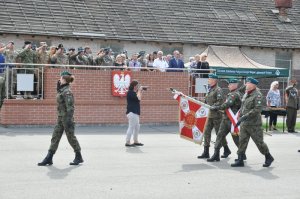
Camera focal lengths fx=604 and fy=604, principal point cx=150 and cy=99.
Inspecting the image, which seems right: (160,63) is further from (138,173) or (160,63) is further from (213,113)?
(138,173)

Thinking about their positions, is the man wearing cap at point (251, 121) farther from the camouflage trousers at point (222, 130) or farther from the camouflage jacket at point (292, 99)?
the camouflage jacket at point (292, 99)

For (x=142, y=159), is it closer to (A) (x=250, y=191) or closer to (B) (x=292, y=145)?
(A) (x=250, y=191)

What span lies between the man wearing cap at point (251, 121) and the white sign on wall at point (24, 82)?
8.75 metres

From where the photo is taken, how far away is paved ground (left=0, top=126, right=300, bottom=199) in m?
9.64

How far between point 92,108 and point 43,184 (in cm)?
1049

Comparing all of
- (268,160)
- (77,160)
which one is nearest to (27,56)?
(77,160)

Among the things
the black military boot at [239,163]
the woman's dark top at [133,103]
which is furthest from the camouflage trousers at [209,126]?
the woman's dark top at [133,103]

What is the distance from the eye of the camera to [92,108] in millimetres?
20547

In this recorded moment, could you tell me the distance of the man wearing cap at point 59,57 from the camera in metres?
19.9

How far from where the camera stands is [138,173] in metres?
11.5

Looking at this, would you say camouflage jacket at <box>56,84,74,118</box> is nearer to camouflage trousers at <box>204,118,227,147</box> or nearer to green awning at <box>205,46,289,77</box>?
camouflage trousers at <box>204,118,227,147</box>

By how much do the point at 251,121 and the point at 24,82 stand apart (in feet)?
29.9

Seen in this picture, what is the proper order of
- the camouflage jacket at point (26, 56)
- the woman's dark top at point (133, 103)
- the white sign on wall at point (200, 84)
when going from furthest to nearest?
the white sign on wall at point (200, 84), the camouflage jacket at point (26, 56), the woman's dark top at point (133, 103)

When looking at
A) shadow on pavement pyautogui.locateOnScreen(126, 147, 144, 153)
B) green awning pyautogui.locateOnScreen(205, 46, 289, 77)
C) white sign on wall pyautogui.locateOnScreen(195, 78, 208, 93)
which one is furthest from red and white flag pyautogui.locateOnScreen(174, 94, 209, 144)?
green awning pyautogui.locateOnScreen(205, 46, 289, 77)
